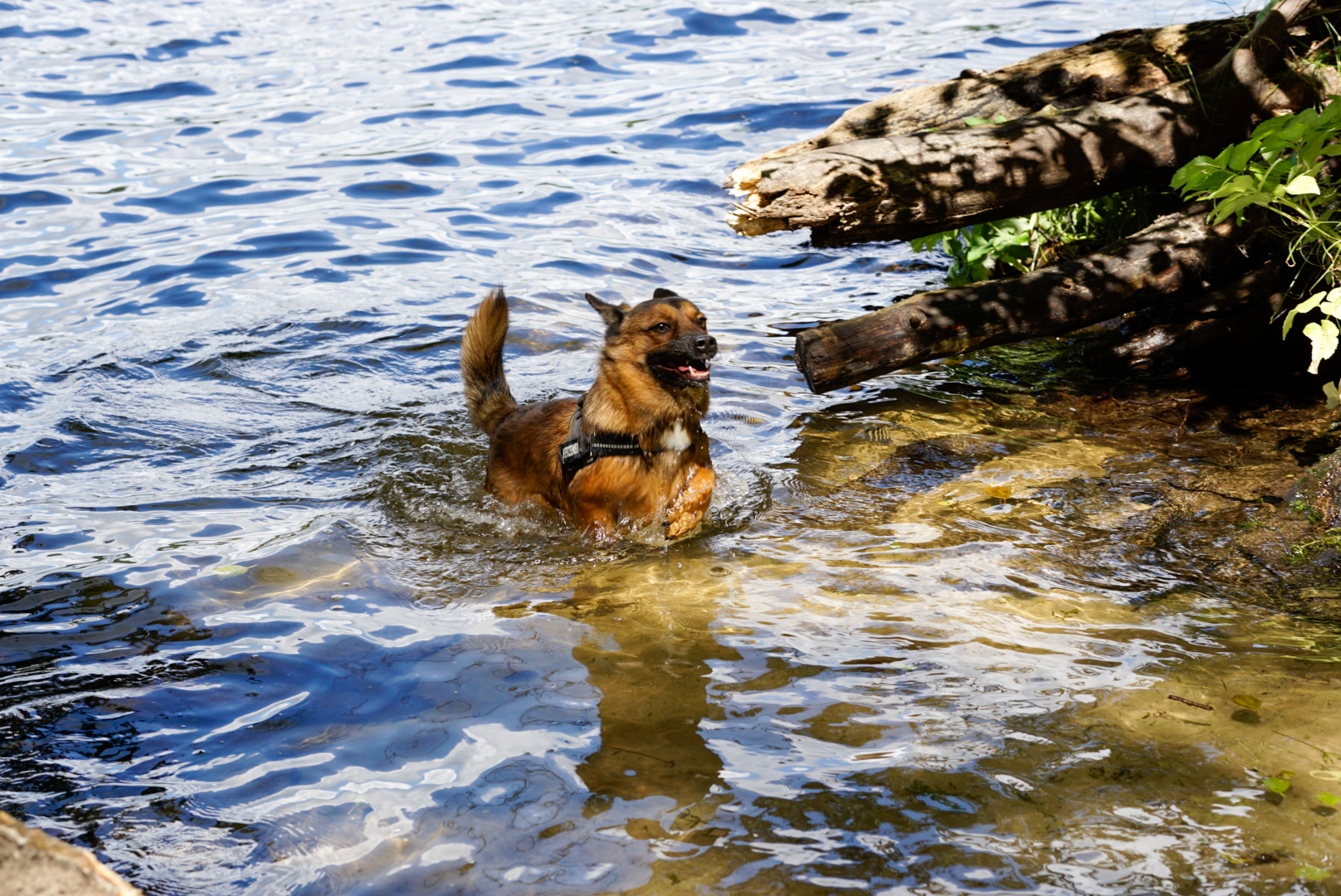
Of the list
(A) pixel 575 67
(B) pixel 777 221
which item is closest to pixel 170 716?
(B) pixel 777 221

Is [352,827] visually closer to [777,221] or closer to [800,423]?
[777,221]

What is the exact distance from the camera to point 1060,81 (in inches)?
254

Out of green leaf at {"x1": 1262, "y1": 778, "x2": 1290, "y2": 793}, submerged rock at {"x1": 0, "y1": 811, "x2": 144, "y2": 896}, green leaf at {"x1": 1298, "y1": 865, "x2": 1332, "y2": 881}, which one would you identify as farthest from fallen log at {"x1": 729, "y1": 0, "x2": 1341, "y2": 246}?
submerged rock at {"x1": 0, "y1": 811, "x2": 144, "y2": 896}

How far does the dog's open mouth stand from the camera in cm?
514

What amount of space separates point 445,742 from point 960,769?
1.54m

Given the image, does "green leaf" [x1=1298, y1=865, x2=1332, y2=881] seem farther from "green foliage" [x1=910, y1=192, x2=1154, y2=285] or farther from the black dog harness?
"green foliage" [x1=910, y1=192, x2=1154, y2=285]

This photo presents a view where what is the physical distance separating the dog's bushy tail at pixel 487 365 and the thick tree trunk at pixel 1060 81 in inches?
76.0

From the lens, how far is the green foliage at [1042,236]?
7.11m

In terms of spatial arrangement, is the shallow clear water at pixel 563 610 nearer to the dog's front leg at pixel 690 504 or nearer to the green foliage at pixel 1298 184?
the dog's front leg at pixel 690 504

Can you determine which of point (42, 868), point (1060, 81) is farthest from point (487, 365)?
point (42, 868)

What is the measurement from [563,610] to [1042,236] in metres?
4.59

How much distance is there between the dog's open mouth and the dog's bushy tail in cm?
102

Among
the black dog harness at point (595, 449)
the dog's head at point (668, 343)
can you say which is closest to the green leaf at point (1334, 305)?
the dog's head at point (668, 343)

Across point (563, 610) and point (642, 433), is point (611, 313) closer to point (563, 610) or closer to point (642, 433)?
point (642, 433)
